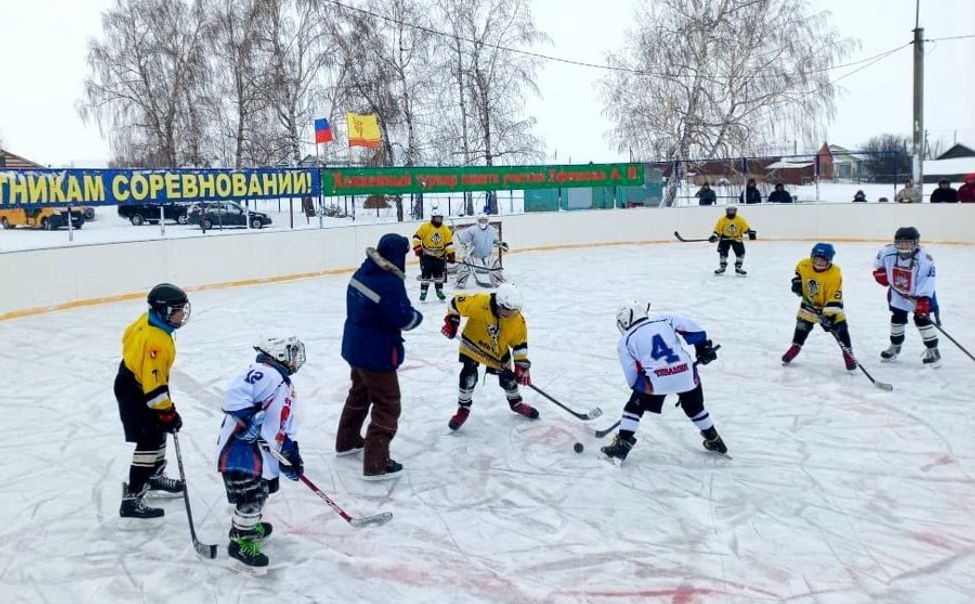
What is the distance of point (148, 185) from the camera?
11.3 meters

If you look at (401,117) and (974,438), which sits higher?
(401,117)

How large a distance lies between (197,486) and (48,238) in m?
7.45

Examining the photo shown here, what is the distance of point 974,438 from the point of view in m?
4.71

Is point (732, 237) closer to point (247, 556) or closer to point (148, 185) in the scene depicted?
point (148, 185)

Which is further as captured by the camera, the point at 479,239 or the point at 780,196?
the point at 780,196

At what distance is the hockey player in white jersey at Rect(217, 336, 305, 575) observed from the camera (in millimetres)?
3189

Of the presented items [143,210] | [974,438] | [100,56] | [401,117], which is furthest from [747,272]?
[100,56]

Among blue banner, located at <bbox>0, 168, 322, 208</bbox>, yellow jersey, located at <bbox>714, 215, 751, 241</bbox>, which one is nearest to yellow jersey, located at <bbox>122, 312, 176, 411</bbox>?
blue banner, located at <bbox>0, 168, 322, 208</bbox>

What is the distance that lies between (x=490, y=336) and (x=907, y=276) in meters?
3.58

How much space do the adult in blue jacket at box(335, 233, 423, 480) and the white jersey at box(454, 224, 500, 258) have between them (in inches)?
251

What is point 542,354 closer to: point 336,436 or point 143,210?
point 336,436

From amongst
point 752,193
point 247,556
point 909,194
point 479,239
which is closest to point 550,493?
point 247,556

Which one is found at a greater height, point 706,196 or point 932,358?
point 706,196

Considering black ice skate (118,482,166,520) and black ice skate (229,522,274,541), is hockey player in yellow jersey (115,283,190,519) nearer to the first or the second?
black ice skate (118,482,166,520)
